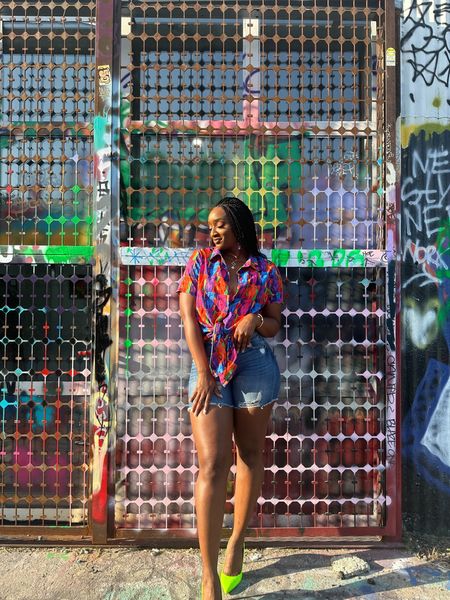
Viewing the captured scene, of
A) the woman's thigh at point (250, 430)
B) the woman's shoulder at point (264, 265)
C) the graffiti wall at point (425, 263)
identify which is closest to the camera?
the woman's thigh at point (250, 430)

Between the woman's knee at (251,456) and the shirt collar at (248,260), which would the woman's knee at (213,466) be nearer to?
the woman's knee at (251,456)

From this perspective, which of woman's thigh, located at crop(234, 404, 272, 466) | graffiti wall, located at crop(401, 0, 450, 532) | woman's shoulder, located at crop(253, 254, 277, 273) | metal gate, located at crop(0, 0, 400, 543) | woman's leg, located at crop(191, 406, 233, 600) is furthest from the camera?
graffiti wall, located at crop(401, 0, 450, 532)

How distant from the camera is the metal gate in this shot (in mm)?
3395

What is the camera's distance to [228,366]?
269 cm

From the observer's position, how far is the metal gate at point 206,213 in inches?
134

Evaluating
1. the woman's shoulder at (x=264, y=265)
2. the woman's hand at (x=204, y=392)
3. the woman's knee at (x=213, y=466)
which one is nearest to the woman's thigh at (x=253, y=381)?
the woman's hand at (x=204, y=392)

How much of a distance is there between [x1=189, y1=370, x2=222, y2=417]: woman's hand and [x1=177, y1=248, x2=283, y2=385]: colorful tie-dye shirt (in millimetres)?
53

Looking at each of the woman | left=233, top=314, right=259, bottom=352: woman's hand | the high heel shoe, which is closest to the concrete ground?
the high heel shoe

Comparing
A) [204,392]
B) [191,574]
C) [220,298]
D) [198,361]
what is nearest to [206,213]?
[220,298]

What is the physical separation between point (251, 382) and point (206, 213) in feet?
4.12

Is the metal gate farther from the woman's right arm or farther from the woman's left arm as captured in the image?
the woman's right arm

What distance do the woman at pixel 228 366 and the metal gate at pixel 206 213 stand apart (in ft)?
1.91

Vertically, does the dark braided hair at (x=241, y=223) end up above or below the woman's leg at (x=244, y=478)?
above

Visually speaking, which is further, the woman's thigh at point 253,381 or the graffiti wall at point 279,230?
the graffiti wall at point 279,230
